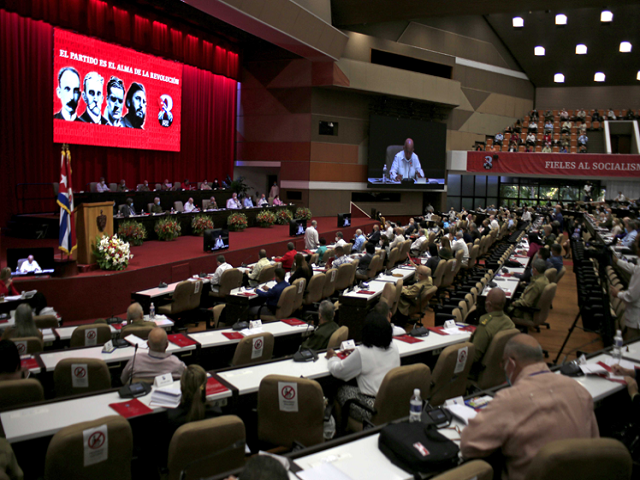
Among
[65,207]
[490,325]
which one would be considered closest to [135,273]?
[65,207]

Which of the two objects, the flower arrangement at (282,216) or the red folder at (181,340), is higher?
the flower arrangement at (282,216)

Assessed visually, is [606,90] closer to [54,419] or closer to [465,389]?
[465,389]

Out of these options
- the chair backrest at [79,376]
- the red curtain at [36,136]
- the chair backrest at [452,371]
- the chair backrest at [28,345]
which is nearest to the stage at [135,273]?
the red curtain at [36,136]

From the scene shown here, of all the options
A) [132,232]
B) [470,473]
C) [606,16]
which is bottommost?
[470,473]

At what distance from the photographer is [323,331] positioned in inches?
181

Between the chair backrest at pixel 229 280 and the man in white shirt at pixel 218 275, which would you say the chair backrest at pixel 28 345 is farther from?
the man in white shirt at pixel 218 275

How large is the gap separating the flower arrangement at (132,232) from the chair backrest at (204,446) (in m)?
9.58

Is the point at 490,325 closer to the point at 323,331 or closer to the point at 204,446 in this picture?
the point at 323,331

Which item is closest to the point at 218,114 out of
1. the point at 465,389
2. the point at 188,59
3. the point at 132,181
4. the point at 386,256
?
the point at 188,59

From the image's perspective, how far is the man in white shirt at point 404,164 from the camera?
2233 cm

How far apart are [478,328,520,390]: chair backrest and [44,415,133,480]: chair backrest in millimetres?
2980

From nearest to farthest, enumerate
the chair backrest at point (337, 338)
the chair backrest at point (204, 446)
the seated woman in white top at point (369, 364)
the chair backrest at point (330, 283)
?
the chair backrest at point (204, 446) < the seated woman in white top at point (369, 364) < the chair backrest at point (337, 338) < the chair backrest at point (330, 283)

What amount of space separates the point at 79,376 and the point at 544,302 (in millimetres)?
5564

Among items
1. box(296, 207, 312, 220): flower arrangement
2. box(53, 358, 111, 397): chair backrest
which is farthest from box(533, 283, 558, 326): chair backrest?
box(296, 207, 312, 220): flower arrangement
